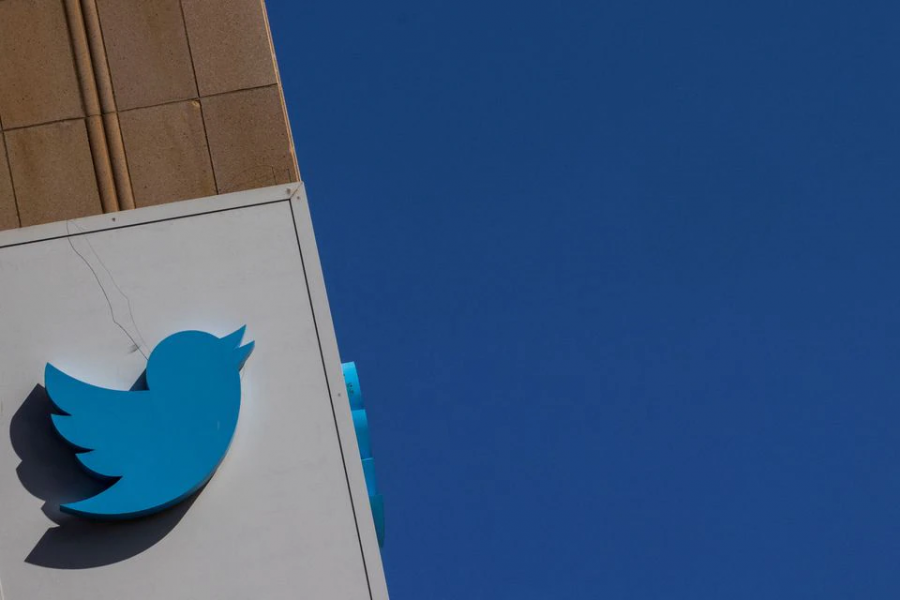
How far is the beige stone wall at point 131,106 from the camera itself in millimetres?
7277

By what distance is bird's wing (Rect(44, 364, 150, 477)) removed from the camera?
6.58m

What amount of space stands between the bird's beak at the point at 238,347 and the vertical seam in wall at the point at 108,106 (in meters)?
1.11

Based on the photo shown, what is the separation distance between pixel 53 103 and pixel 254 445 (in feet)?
8.53

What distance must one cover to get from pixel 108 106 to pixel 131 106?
144mm

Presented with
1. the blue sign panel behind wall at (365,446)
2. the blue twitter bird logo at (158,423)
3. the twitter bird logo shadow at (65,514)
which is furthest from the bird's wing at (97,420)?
the blue sign panel behind wall at (365,446)

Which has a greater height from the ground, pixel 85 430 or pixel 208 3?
pixel 208 3

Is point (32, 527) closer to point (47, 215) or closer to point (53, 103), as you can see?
point (47, 215)

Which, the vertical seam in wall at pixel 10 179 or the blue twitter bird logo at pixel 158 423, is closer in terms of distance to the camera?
the blue twitter bird logo at pixel 158 423

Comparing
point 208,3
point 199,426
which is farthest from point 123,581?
point 208,3

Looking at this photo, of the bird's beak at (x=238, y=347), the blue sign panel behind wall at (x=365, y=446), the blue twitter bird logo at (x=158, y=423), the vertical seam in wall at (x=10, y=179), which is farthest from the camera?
the blue sign panel behind wall at (x=365, y=446)

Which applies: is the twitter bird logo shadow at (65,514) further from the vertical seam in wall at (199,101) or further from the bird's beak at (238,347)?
the vertical seam in wall at (199,101)

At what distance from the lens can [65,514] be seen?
21.9 ft

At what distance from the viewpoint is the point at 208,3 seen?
24.6ft

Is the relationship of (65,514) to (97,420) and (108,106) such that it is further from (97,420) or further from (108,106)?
(108,106)
